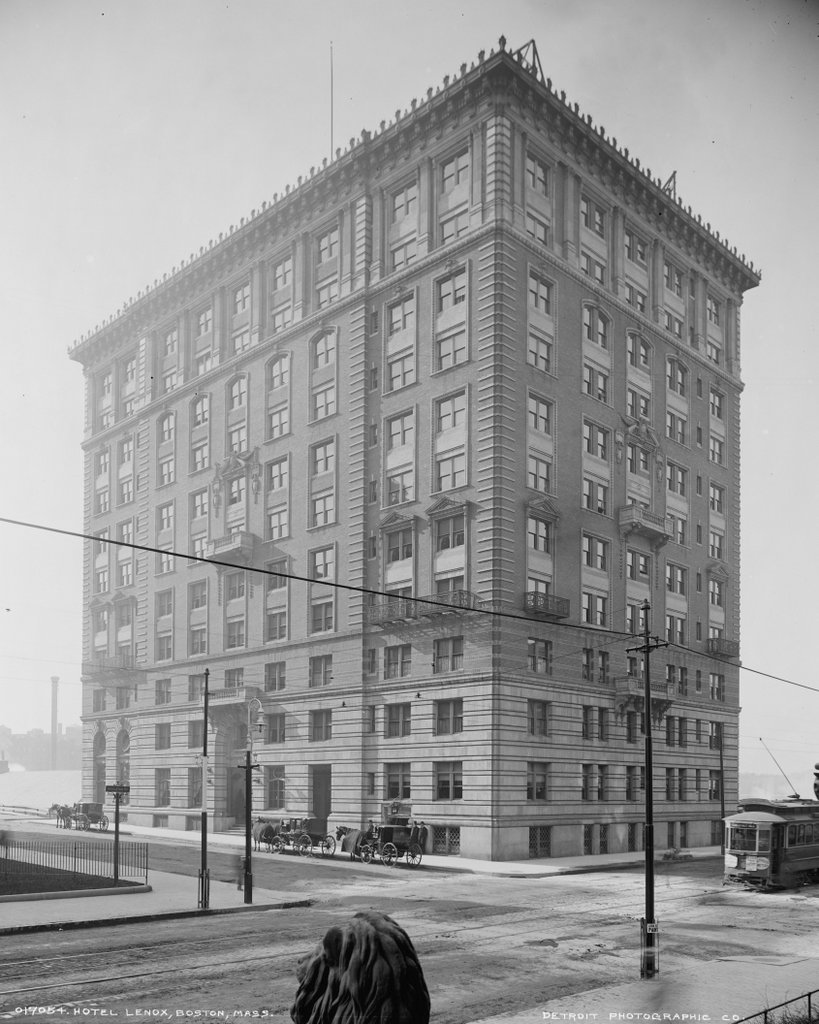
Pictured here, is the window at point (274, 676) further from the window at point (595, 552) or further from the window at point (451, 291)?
the window at point (451, 291)

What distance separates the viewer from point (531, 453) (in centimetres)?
5700

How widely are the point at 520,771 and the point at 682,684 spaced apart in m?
19.2

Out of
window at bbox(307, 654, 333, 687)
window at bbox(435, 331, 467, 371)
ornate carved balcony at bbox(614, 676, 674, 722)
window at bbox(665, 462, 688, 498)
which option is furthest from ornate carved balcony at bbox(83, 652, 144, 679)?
window at bbox(665, 462, 688, 498)

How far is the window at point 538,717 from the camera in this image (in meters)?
54.5

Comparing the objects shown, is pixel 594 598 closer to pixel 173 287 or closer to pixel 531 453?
pixel 531 453

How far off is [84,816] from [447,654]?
1157 inches

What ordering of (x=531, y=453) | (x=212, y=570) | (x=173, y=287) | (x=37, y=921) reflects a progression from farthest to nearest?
(x=173, y=287), (x=212, y=570), (x=531, y=453), (x=37, y=921)

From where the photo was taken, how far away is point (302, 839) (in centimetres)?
5175

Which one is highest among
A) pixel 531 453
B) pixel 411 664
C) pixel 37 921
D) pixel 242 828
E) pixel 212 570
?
pixel 531 453


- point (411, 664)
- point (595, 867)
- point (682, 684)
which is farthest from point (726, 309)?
point (595, 867)

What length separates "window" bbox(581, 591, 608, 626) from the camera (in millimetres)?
59969

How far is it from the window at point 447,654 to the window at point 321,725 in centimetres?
940

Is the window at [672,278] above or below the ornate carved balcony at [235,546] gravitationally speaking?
above

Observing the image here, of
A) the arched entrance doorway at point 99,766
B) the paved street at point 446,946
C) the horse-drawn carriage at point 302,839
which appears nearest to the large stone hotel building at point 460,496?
the horse-drawn carriage at point 302,839
